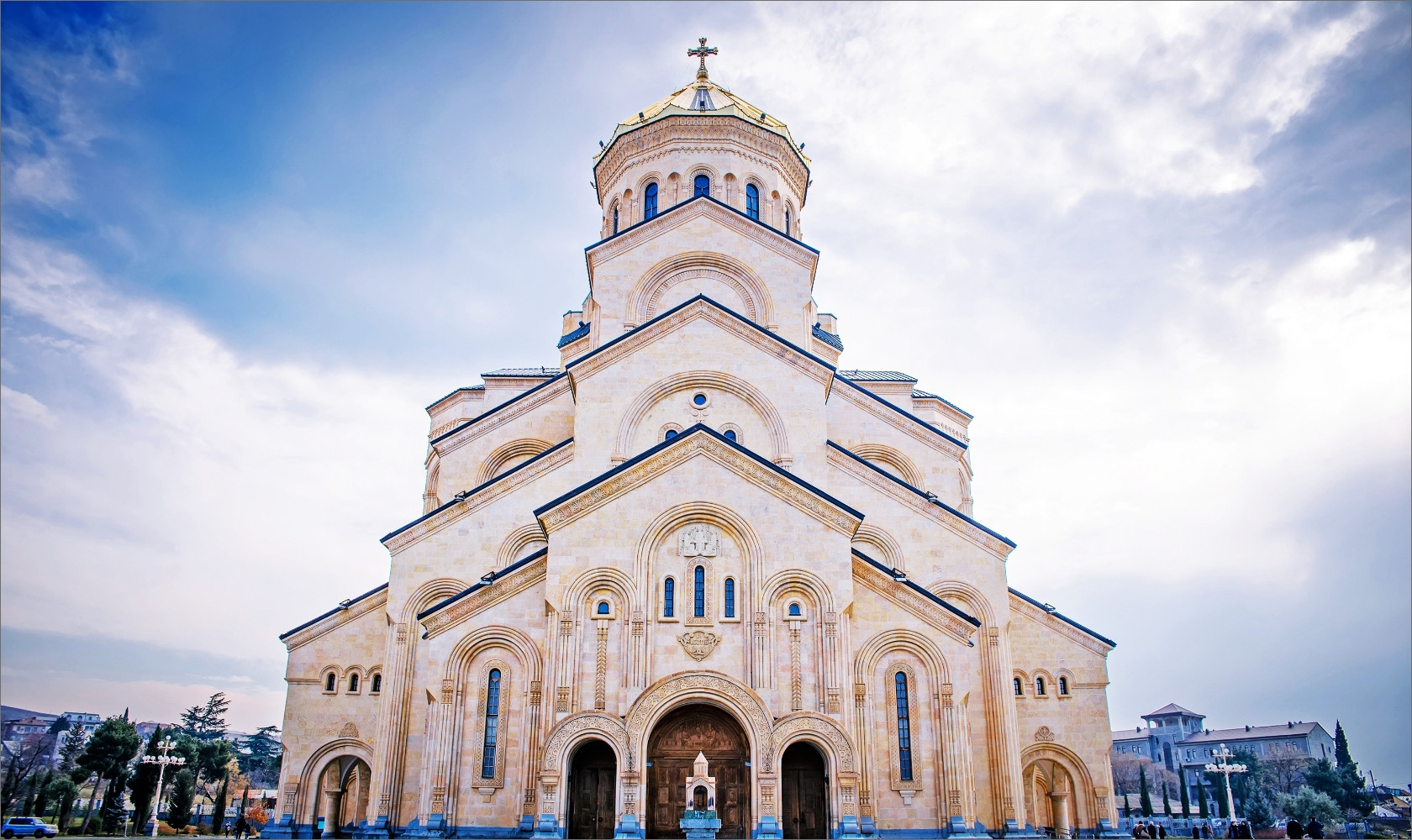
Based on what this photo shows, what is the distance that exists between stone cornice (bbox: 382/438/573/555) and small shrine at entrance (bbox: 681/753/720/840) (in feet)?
25.5

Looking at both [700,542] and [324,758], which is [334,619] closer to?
[324,758]

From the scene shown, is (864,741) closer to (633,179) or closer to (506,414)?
(506,414)

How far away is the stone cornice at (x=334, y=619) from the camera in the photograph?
71.3 feet

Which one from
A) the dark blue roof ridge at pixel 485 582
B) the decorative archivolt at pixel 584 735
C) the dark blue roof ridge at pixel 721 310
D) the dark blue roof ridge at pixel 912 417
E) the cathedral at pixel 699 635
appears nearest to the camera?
the decorative archivolt at pixel 584 735

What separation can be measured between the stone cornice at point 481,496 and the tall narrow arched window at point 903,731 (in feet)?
30.2

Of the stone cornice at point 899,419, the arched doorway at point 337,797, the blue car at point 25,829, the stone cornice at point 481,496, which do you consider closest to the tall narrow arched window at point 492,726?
the stone cornice at point 481,496

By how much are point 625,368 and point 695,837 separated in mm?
10737

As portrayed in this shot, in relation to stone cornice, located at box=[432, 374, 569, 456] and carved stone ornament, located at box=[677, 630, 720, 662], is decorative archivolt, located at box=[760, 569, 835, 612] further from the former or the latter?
stone cornice, located at box=[432, 374, 569, 456]

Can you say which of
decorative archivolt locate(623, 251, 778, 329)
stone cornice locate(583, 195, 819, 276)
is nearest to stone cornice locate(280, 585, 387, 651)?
decorative archivolt locate(623, 251, 778, 329)

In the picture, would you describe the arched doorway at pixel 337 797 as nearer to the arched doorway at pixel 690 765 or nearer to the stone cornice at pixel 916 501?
the arched doorway at pixel 690 765

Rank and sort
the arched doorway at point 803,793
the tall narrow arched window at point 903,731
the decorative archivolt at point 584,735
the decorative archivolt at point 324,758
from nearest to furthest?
the decorative archivolt at point 584,735, the tall narrow arched window at point 903,731, the arched doorway at point 803,793, the decorative archivolt at point 324,758

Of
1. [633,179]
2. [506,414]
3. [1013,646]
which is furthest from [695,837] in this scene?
[633,179]

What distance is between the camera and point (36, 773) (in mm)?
40562

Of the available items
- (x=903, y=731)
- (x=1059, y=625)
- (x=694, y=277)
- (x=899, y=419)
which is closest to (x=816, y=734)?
(x=903, y=731)
